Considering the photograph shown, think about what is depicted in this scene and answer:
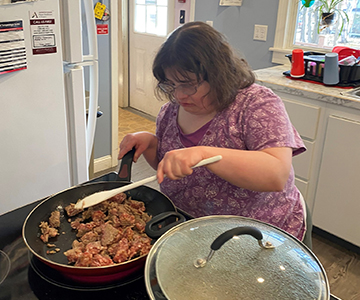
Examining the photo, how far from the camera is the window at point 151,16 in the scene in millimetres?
3934

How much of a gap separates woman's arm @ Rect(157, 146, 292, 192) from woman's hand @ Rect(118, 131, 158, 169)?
297 mm

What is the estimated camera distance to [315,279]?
0.59 m

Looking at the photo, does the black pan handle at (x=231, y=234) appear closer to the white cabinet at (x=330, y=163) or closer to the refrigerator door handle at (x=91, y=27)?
the white cabinet at (x=330, y=163)

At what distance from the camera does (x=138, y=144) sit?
110 cm

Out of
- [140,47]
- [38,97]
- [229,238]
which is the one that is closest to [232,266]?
[229,238]

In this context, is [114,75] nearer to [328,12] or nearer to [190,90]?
[328,12]

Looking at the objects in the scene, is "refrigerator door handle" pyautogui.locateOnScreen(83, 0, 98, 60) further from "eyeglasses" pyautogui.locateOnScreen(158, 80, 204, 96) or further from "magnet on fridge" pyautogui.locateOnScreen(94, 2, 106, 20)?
"eyeglasses" pyautogui.locateOnScreen(158, 80, 204, 96)

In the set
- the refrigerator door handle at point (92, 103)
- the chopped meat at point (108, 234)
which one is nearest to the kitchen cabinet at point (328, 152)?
the refrigerator door handle at point (92, 103)

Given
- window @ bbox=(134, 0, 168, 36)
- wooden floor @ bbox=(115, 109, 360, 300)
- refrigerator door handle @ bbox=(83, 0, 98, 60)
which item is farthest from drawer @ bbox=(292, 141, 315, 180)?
window @ bbox=(134, 0, 168, 36)

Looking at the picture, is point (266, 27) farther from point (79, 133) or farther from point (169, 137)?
point (169, 137)

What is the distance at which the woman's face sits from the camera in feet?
3.05

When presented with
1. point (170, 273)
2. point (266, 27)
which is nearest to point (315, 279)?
point (170, 273)

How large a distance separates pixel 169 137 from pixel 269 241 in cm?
52

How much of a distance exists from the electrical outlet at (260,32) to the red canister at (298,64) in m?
0.63
